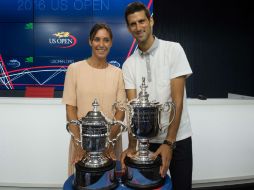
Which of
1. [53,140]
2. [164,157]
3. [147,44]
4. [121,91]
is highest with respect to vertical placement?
[147,44]

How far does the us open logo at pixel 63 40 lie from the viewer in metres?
3.94

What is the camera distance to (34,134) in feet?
7.17

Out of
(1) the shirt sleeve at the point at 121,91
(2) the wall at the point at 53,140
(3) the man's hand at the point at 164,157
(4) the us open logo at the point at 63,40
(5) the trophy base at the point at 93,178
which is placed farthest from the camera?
(4) the us open logo at the point at 63,40

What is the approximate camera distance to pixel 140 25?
51.3 inches

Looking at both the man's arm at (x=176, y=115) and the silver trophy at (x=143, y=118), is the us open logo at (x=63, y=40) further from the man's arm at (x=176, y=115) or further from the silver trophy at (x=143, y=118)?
the silver trophy at (x=143, y=118)

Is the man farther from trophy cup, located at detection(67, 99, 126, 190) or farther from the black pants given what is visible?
trophy cup, located at detection(67, 99, 126, 190)

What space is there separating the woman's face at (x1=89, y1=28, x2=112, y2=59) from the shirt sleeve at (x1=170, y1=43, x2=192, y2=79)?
335 mm

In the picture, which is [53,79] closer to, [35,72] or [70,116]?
[35,72]

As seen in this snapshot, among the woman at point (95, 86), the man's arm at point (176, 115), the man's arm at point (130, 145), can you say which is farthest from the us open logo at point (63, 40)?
the man's arm at point (176, 115)

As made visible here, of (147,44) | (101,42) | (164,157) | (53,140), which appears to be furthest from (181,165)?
(53,140)

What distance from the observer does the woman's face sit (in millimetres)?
1351

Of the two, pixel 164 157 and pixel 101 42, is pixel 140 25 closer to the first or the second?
pixel 101 42

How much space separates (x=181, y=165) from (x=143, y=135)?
40cm

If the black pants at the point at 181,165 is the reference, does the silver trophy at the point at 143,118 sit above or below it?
above
